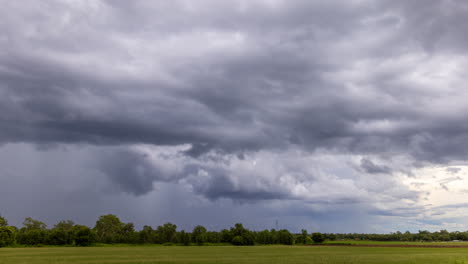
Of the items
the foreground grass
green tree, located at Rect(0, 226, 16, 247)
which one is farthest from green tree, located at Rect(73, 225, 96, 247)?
the foreground grass

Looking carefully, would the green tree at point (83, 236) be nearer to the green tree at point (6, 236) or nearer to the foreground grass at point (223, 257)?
the green tree at point (6, 236)

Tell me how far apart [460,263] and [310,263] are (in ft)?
90.5

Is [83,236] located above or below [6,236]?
below

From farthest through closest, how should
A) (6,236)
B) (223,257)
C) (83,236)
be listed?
(83,236) → (6,236) → (223,257)

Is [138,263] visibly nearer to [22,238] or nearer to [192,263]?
[192,263]

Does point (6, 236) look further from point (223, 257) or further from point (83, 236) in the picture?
point (223, 257)

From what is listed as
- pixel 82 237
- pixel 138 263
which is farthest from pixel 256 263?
pixel 82 237

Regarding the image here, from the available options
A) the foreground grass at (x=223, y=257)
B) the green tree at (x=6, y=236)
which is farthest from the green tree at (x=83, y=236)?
the foreground grass at (x=223, y=257)

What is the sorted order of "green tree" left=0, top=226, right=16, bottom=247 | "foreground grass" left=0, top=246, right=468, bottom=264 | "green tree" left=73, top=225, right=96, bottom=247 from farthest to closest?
"green tree" left=73, top=225, right=96, bottom=247 → "green tree" left=0, top=226, right=16, bottom=247 → "foreground grass" left=0, top=246, right=468, bottom=264

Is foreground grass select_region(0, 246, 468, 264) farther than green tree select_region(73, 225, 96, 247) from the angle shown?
No

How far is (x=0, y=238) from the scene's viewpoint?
6442 inches

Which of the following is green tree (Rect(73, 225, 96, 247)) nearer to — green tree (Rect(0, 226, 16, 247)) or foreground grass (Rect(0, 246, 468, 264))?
green tree (Rect(0, 226, 16, 247))

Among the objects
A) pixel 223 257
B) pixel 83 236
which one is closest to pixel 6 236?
pixel 83 236

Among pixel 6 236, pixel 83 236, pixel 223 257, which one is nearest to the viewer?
pixel 223 257
